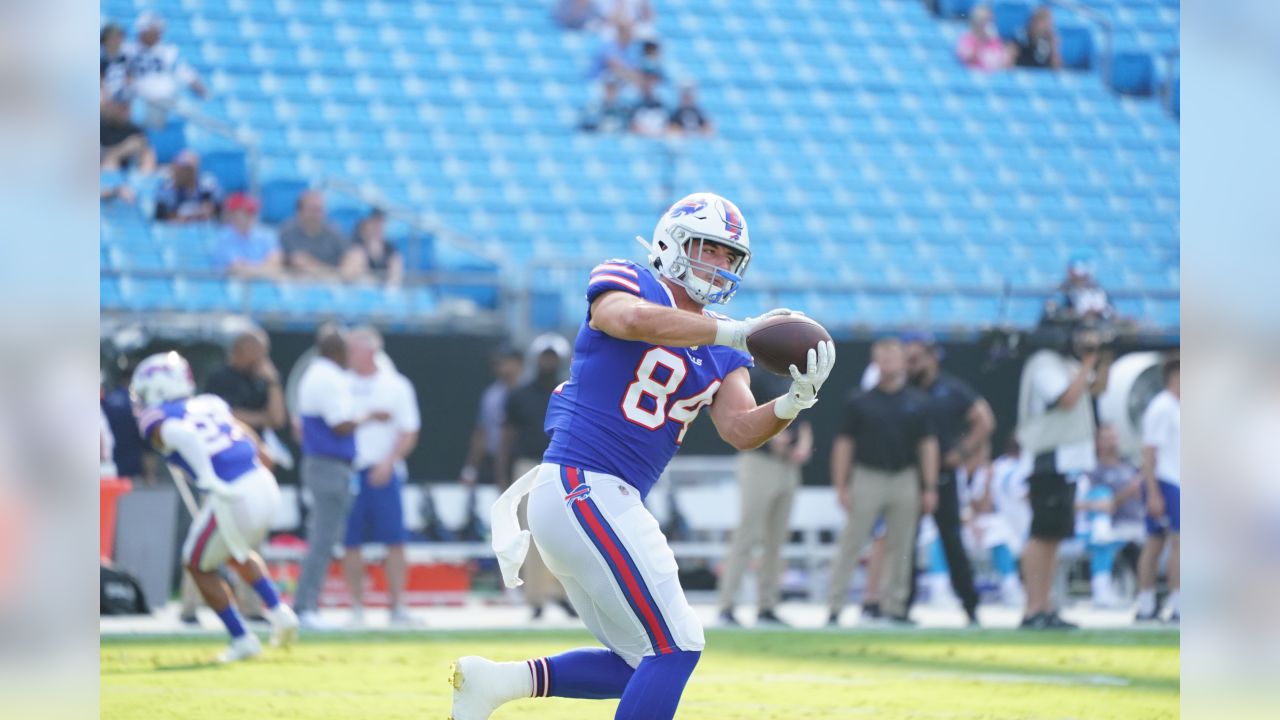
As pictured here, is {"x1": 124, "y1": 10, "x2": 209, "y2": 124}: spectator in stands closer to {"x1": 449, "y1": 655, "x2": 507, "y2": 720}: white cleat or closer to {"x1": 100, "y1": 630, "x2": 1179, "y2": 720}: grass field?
{"x1": 100, "y1": 630, "x2": 1179, "y2": 720}: grass field

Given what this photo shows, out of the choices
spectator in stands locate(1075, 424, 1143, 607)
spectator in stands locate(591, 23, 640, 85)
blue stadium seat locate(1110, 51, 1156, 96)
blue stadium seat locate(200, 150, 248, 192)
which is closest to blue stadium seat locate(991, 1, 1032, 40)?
blue stadium seat locate(1110, 51, 1156, 96)

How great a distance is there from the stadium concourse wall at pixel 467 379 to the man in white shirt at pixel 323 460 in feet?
8.94

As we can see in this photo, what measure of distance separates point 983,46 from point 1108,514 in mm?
9667

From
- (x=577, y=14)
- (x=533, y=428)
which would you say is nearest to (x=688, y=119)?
(x=577, y=14)

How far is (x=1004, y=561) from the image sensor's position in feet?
45.2

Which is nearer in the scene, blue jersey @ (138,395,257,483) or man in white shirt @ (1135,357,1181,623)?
blue jersey @ (138,395,257,483)

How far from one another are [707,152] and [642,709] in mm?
15326

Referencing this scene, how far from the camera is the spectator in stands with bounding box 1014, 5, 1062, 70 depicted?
21.6 metres

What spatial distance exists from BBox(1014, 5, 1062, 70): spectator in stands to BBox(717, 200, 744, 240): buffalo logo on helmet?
58.1ft

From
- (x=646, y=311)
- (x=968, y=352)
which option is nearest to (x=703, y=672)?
(x=646, y=311)

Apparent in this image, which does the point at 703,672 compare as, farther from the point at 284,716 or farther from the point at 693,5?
the point at 693,5

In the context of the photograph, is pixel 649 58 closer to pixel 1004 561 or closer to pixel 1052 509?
pixel 1004 561

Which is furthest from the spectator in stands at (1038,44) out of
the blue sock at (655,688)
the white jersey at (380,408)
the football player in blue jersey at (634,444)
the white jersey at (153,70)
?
the blue sock at (655,688)

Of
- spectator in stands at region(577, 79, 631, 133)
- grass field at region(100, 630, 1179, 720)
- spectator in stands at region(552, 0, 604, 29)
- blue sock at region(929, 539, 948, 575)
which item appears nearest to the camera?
grass field at region(100, 630, 1179, 720)
